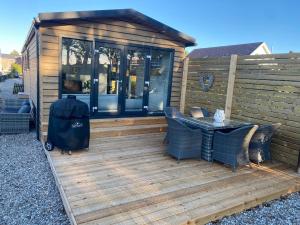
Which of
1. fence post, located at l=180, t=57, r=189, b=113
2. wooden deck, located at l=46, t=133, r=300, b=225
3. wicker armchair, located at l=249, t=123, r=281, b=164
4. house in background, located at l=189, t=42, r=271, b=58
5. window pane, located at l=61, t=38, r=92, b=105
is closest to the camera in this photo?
wooden deck, located at l=46, t=133, r=300, b=225

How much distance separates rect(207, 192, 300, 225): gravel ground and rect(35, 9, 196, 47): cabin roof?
4.23m

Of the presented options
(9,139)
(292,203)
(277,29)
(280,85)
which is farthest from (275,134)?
(277,29)

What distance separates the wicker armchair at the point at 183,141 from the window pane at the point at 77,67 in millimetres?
2249

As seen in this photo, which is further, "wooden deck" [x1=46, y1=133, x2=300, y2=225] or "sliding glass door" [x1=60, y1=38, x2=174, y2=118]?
"sliding glass door" [x1=60, y1=38, x2=174, y2=118]

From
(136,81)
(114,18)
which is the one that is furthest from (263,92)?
(114,18)

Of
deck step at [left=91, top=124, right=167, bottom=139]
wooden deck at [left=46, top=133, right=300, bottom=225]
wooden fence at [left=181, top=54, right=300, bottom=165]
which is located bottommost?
wooden deck at [left=46, top=133, right=300, bottom=225]

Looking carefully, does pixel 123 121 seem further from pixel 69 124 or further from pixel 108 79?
pixel 69 124

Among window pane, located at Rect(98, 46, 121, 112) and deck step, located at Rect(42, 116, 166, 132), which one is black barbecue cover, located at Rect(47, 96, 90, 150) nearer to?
deck step, located at Rect(42, 116, 166, 132)

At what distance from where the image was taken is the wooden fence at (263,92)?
13.7 ft

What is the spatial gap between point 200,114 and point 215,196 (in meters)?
2.38

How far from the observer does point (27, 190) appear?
125 inches

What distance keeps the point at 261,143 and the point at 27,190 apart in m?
3.61

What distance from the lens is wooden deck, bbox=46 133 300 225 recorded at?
2.57 m

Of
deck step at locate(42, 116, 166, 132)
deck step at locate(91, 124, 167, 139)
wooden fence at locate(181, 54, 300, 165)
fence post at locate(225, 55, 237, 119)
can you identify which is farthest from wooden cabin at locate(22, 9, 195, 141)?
fence post at locate(225, 55, 237, 119)
